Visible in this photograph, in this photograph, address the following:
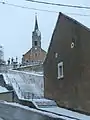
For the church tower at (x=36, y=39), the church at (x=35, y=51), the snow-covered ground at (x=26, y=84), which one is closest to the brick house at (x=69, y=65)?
the snow-covered ground at (x=26, y=84)

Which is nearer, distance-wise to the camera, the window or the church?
the window

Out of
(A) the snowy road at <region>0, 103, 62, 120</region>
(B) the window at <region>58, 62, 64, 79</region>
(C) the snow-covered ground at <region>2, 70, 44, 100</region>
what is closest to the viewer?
(A) the snowy road at <region>0, 103, 62, 120</region>

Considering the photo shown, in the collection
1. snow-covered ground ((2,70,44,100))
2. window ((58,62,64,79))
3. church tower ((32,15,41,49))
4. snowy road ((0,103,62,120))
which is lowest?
snow-covered ground ((2,70,44,100))

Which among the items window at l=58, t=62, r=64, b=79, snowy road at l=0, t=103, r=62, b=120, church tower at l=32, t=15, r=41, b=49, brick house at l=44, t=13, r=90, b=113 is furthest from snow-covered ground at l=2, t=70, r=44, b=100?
church tower at l=32, t=15, r=41, b=49

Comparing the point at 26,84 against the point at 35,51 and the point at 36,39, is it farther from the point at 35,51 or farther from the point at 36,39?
the point at 36,39

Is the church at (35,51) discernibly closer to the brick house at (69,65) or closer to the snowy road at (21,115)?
the brick house at (69,65)

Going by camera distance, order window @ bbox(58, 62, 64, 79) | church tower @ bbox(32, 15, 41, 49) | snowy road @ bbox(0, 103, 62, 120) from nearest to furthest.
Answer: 1. snowy road @ bbox(0, 103, 62, 120)
2. window @ bbox(58, 62, 64, 79)
3. church tower @ bbox(32, 15, 41, 49)

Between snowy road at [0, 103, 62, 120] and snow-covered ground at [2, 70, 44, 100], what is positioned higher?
snowy road at [0, 103, 62, 120]

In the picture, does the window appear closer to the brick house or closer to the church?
the brick house

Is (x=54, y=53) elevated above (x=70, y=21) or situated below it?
below

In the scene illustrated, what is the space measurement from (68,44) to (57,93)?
5.21 metres

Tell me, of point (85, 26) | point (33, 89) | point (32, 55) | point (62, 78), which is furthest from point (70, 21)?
point (32, 55)

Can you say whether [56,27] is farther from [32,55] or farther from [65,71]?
[32,55]

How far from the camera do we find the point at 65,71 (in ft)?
97.3
